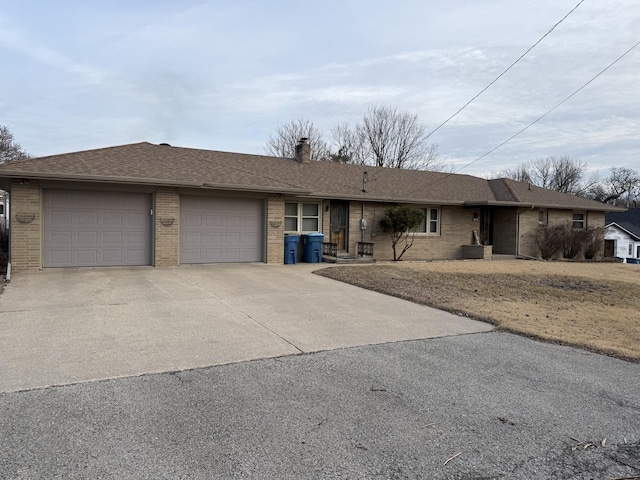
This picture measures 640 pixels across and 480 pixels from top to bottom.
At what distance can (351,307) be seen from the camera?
833 centimetres

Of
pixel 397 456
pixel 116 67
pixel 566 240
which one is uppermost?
pixel 116 67

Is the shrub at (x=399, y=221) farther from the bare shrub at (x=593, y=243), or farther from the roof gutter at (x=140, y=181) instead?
the bare shrub at (x=593, y=243)

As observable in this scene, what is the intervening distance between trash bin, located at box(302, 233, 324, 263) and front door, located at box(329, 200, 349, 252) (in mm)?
1598

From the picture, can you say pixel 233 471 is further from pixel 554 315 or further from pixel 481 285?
pixel 481 285

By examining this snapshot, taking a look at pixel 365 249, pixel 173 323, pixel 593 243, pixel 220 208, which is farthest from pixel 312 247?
pixel 593 243

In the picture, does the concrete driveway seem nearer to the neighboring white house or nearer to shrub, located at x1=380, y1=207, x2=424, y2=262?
shrub, located at x1=380, y1=207, x2=424, y2=262

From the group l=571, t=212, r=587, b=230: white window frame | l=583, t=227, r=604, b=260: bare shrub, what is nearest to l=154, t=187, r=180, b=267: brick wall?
l=583, t=227, r=604, b=260: bare shrub

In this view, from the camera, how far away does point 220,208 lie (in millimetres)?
14555

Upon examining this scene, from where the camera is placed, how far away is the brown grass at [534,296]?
22.4 feet

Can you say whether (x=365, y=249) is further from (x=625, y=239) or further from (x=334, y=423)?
(x=625, y=239)

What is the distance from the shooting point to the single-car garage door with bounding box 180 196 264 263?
1400 cm

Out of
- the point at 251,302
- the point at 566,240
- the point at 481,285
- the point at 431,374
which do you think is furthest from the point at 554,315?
the point at 566,240

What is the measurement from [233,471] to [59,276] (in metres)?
9.86

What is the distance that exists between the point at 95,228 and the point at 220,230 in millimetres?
3563
